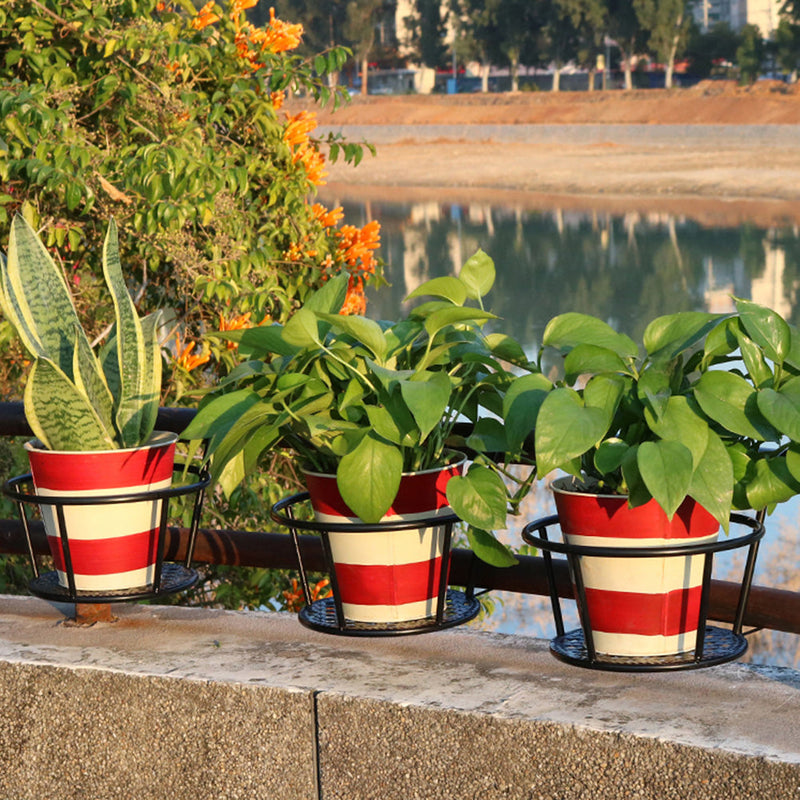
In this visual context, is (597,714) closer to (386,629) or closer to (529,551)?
(386,629)

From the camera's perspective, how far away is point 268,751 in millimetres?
1929

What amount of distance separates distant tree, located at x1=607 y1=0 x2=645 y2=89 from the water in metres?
47.8

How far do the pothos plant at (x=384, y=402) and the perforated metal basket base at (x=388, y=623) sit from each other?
0.15 metres

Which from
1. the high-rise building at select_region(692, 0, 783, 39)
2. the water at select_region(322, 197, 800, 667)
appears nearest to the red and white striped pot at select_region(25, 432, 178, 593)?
the water at select_region(322, 197, 800, 667)

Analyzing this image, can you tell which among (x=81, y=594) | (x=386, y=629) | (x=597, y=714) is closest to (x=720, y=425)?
(x=597, y=714)

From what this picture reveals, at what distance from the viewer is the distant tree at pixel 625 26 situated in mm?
73062

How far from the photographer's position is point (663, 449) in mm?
1650

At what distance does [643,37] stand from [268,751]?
7694 centimetres

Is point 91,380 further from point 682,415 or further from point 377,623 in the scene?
point 682,415

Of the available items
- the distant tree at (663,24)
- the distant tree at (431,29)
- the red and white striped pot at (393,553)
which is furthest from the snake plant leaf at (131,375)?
the distant tree at (431,29)

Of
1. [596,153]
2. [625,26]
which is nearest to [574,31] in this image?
[625,26]

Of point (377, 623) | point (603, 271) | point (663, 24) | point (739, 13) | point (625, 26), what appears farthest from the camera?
point (739, 13)

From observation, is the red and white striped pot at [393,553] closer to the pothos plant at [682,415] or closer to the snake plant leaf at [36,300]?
the pothos plant at [682,415]

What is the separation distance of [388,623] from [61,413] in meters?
0.62
